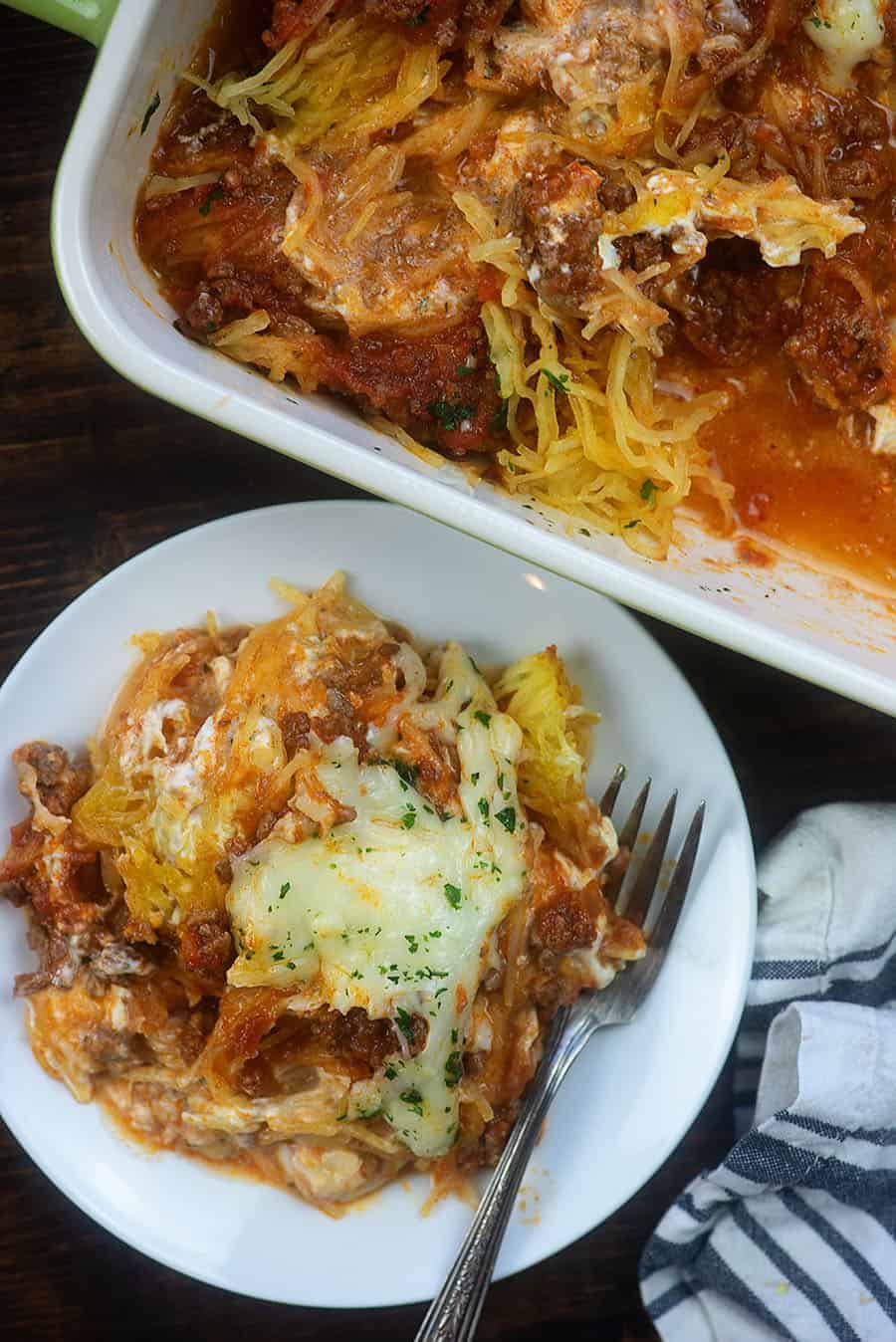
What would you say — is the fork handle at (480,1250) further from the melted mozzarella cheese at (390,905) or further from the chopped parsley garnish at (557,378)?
the chopped parsley garnish at (557,378)

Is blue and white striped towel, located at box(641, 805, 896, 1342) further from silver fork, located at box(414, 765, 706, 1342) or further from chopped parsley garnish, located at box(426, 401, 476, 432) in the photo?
chopped parsley garnish, located at box(426, 401, 476, 432)

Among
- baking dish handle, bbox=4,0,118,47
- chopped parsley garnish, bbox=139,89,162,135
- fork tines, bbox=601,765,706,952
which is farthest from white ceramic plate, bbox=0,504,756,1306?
baking dish handle, bbox=4,0,118,47

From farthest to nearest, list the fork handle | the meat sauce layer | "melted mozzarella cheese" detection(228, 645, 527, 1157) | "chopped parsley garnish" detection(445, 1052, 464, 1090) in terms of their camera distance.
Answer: the fork handle, "chopped parsley garnish" detection(445, 1052, 464, 1090), "melted mozzarella cheese" detection(228, 645, 527, 1157), the meat sauce layer

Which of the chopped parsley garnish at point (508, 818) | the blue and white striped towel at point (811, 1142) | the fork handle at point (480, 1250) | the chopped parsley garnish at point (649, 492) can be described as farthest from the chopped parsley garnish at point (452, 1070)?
the chopped parsley garnish at point (649, 492)

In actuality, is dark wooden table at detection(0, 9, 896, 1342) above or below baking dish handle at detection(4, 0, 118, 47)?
below

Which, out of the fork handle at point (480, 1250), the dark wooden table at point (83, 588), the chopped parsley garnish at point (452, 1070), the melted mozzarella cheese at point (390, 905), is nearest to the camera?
the melted mozzarella cheese at point (390, 905)

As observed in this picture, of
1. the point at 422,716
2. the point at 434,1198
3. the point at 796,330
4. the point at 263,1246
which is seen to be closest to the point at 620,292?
the point at 796,330
